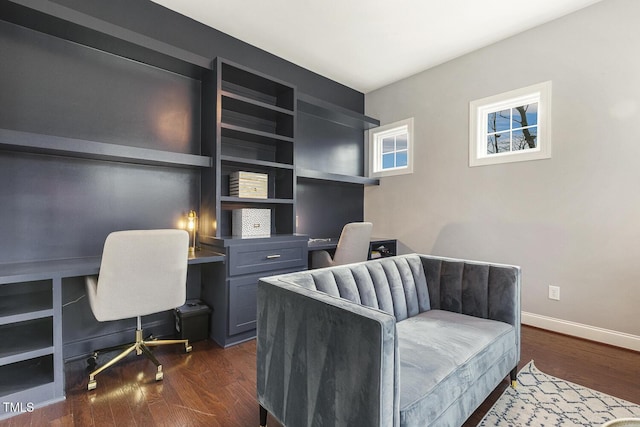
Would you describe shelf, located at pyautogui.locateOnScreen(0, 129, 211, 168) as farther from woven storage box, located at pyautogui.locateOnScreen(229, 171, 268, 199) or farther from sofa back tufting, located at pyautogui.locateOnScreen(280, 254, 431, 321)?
sofa back tufting, located at pyautogui.locateOnScreen(280, 254, 431, 321)

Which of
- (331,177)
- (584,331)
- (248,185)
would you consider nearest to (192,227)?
(248,185)

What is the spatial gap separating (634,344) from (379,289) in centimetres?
222

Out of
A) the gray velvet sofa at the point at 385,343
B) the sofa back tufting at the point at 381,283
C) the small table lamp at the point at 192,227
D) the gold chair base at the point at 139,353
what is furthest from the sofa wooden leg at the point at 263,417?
the small table lamp at the point at 192,227

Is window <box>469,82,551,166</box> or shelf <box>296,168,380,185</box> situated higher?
window <box>469,82,551,166</box>

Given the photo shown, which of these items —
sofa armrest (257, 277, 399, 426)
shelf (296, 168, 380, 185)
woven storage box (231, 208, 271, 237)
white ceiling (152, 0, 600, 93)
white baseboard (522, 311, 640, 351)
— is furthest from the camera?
shelf (296, 168, 380, 185)

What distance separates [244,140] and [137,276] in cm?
171

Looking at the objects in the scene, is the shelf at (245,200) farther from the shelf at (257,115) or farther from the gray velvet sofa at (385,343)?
the gray velvet sofa at (385,343)

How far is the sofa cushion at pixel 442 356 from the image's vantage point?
1114mm

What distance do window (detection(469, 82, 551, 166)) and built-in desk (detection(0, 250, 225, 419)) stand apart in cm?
357

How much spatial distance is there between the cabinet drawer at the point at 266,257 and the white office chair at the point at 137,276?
44 centimetres

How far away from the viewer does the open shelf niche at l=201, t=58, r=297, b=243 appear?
2586 millimetres

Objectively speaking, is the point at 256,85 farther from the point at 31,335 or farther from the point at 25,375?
the point at 25,375

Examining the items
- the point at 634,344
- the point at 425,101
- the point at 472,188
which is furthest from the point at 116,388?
the point at 425,101

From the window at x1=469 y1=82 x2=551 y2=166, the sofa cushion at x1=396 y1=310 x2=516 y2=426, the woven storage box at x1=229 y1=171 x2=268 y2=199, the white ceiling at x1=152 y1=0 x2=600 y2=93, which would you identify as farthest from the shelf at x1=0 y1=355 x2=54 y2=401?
the window at x1=469 y1=82 x2=551 y2=166
